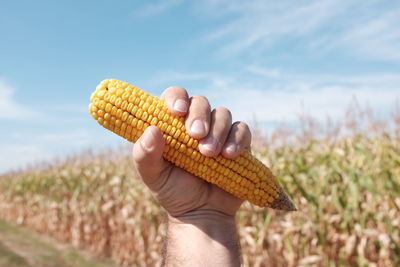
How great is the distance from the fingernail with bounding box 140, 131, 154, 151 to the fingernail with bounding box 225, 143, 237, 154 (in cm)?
27

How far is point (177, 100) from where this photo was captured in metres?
1.62

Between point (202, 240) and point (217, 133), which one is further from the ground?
point (217, 133)

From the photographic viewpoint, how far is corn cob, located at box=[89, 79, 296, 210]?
1.60 m

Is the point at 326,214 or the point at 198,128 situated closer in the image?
the point at 198,128

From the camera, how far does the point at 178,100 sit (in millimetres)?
1624

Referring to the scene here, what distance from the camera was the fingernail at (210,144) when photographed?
1585 mm

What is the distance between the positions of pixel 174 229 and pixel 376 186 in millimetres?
3007

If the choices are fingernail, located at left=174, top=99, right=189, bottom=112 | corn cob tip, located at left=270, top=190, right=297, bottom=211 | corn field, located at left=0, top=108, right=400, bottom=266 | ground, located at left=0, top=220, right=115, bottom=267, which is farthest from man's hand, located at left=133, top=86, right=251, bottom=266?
ground, located at left=0, top=220, right=115, bottom=267

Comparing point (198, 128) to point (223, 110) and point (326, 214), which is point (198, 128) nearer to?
point (223, 110)

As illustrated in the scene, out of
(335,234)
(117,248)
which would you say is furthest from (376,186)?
(117,248)

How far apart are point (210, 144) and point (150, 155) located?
229 mm

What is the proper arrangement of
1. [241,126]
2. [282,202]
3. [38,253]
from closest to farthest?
[241,126]
[282,202]
[38,253]

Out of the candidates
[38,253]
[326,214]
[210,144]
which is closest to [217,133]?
[210,144]

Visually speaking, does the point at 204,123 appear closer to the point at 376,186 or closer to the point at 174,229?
the point at 174,229
